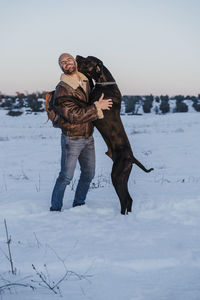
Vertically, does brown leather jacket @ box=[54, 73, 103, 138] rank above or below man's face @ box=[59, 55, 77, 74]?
below

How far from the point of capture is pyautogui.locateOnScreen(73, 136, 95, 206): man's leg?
3.86 metres

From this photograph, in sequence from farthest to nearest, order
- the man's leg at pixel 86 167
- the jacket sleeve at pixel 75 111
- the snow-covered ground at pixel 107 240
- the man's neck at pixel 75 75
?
the man's leg at pixel 86 167
the man's neck at pixel 75 75
the jacket sleeve at pixel 75 111
the snow-covered ground at pixel 107 240

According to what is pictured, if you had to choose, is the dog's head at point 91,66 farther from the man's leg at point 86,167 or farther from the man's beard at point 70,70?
the man's leg at point 86,167

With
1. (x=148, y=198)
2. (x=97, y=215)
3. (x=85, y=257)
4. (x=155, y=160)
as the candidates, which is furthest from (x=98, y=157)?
(x=85, y=257)

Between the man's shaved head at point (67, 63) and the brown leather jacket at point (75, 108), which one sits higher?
the man's shaved head at point (67, 63)

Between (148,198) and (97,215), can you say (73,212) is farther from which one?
(148,198)

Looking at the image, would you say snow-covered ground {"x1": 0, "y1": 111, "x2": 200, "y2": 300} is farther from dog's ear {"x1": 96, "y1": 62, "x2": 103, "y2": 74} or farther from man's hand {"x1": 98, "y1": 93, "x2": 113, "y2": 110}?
dog's ear {"x1": 96, "y1": 62, "x2": 103, "y2": 74}

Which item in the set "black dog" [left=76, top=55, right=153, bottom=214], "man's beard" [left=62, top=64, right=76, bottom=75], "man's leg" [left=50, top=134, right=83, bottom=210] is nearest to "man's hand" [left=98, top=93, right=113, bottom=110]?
"black dog" [left=76, top=55, right=153, bottom=214]

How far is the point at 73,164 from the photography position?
373cm

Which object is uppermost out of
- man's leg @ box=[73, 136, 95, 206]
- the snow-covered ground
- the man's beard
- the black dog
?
the man's beard

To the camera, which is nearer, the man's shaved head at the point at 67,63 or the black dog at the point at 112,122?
the man's shaved head at the point at 67,63

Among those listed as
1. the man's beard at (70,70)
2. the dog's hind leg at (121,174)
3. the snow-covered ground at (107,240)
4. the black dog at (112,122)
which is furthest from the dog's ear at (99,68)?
the snow-covered ground at (107,240)

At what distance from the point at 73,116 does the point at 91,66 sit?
67cm

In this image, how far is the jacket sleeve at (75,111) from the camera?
3428 millimetres
